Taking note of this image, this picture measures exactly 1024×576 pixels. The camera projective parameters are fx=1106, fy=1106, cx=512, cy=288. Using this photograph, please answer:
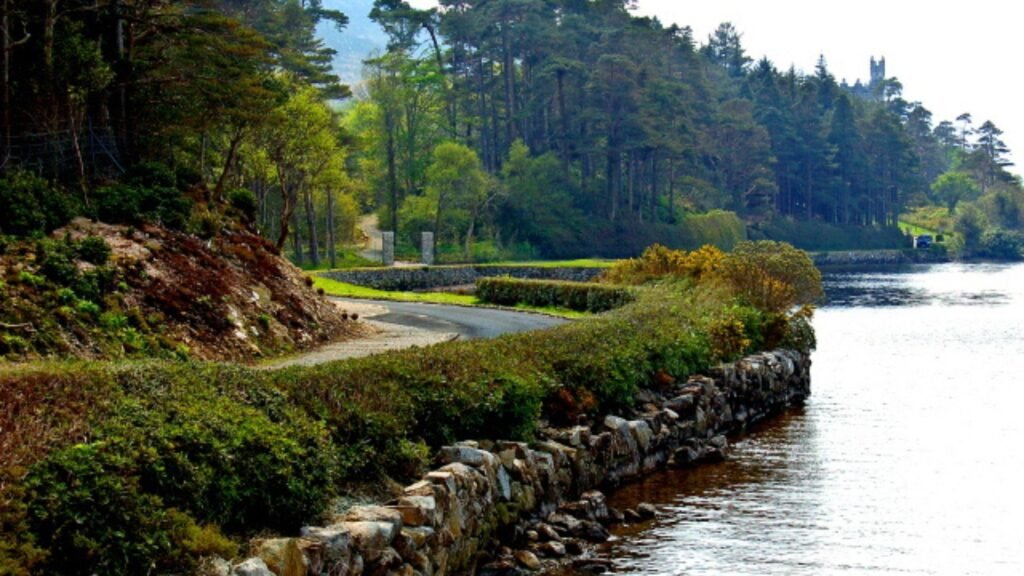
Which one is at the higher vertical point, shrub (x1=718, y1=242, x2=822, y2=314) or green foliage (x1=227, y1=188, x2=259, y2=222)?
green foliage (x1=227, y1=188, x2=259, y2=222)

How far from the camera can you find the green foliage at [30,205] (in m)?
25.6

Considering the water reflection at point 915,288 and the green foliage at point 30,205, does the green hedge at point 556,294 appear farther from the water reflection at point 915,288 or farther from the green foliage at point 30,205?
the water reflection at point 915,288

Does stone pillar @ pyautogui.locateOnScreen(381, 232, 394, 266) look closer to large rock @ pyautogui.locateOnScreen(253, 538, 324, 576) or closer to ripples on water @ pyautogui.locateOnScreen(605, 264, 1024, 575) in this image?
ripples on water @ pyautogui.locateOnScreen(605, 264, 1024, 575)

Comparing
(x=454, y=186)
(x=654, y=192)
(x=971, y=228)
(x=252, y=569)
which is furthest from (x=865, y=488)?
(x=971, y=228)

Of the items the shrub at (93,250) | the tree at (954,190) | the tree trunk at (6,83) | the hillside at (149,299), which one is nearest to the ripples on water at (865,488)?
the hillside at (149,299)

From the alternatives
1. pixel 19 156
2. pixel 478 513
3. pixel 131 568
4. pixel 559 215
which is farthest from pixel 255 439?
pixel 559 215

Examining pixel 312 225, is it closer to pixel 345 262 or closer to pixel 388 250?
pixel 345 262

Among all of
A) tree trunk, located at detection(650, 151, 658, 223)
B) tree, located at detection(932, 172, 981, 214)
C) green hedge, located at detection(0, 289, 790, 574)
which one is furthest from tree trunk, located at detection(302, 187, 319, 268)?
tree, located at detection(932, 172, 981, 214)

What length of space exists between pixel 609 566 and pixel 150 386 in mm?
7120

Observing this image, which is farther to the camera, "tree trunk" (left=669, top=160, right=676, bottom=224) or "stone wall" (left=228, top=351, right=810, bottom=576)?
"tree trunk" (left=669, top=160, right=676, bottom=224)

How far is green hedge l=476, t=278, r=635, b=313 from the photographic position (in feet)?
142

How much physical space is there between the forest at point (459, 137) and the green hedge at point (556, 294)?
11.0 meters

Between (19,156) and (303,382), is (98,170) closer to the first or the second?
(19,156)

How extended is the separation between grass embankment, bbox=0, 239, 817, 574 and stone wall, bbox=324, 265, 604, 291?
4853 centimetres
